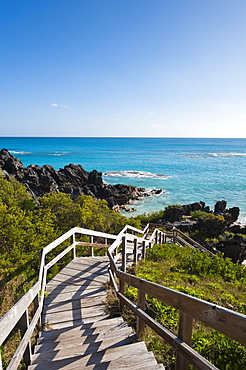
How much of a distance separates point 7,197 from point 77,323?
27.9 ft

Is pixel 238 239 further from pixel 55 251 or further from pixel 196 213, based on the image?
pixel 55 251

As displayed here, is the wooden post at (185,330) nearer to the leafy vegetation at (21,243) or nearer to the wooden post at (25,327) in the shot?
the wooden post at (25,327)

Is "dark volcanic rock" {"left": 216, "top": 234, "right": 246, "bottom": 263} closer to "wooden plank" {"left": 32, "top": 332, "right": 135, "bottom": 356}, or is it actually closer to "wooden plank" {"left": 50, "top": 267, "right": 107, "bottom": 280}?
"wooden plank" {"left": 50, "top": 267, "right": 107, "bottom": 280}

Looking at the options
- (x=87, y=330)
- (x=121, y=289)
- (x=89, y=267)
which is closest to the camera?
(x=87, y=330)

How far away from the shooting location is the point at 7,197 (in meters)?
11.0

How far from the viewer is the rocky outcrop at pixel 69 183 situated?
3020cm

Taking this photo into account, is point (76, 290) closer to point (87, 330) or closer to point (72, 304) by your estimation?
point (72, 304)

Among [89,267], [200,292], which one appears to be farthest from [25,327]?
[200,292]

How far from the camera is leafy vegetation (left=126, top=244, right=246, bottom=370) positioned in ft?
9.77

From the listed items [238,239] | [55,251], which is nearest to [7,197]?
[55,251]

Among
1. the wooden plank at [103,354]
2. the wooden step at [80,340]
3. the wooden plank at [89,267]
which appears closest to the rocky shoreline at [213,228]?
the wooden plank at [89,267]

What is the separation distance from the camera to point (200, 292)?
5.56m

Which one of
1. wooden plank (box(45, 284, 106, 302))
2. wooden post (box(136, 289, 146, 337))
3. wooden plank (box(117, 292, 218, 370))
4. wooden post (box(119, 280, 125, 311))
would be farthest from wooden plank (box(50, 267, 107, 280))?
wooden plank (box(117, 292, 218, 370))

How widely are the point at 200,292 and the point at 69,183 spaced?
36475mm
